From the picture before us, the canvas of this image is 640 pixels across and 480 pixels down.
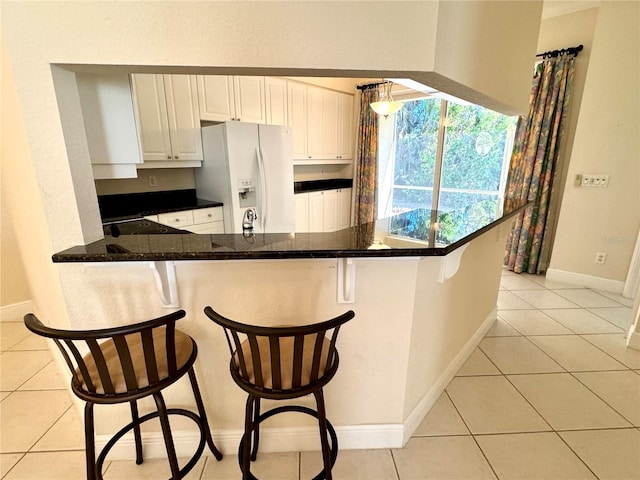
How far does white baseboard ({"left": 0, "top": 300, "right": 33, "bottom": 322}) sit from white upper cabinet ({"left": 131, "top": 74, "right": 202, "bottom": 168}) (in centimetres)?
164

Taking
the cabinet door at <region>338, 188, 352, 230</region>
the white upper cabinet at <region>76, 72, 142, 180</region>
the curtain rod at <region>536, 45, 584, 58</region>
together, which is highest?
the curtain rod at <region>536, 45, 584, 58</region>

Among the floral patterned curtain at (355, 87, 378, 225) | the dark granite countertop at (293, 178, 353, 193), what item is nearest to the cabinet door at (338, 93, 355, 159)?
A: the floral patterned curtain at (355, 87, 378, 225)

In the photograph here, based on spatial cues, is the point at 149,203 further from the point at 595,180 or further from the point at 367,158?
the point at 595,180

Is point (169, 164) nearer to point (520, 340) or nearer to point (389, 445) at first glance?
point (389, 445)

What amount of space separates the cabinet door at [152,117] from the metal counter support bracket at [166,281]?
7.21 ft

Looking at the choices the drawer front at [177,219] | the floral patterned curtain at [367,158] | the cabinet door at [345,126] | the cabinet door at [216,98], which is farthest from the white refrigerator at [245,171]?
the floral patterned curtain at [367,158]

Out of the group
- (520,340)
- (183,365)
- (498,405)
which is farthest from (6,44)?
(520,340)

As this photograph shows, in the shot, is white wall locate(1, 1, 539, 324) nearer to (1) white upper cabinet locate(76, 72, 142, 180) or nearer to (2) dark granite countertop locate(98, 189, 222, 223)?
(1) white upper cabinet locate(76, 72, 142, 180)

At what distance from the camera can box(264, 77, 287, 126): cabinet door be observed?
13.3ft

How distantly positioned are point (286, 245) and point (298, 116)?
370 cm

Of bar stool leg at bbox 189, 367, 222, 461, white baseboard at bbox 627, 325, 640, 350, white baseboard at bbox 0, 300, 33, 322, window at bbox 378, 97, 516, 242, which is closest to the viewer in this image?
bar stool leg at bbox 189, 367, 222, 461

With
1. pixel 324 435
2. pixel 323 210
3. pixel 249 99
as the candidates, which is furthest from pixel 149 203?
pixel 324 435

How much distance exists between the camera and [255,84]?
387 cm

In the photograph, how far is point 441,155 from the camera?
179 inches
